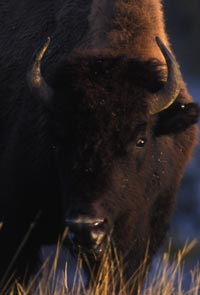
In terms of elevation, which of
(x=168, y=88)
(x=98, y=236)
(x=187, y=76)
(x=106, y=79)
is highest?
Result: (x=106, y=79)

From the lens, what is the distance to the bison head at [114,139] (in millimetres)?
7082

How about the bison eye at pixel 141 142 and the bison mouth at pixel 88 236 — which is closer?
Answer: the bison mouth at pixel 88 236

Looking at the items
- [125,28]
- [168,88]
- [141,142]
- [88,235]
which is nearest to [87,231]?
[88,235]

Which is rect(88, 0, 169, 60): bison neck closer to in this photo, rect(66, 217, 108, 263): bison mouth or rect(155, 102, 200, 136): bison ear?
rect(155, 102, 200, 136): bison ear

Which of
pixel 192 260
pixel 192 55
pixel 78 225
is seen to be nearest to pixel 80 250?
pixel 78 225

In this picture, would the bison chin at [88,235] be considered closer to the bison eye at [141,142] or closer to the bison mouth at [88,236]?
the bison mouth at [88,236]

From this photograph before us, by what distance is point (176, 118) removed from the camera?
757 centimetres

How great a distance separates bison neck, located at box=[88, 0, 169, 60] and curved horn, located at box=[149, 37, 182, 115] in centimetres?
35

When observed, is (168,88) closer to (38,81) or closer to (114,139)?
(114,139)

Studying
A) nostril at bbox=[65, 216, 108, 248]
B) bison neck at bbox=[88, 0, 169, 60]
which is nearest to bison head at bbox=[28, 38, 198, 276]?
nostril at bbox=[65, 216, 108, 248]

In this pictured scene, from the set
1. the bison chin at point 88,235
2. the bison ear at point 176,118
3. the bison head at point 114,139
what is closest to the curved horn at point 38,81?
the bison head at point 114,139

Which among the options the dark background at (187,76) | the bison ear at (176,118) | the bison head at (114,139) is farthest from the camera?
the dark background at (187,76)

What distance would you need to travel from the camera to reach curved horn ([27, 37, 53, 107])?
24.4ft

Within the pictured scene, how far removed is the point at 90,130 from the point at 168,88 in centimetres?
57
